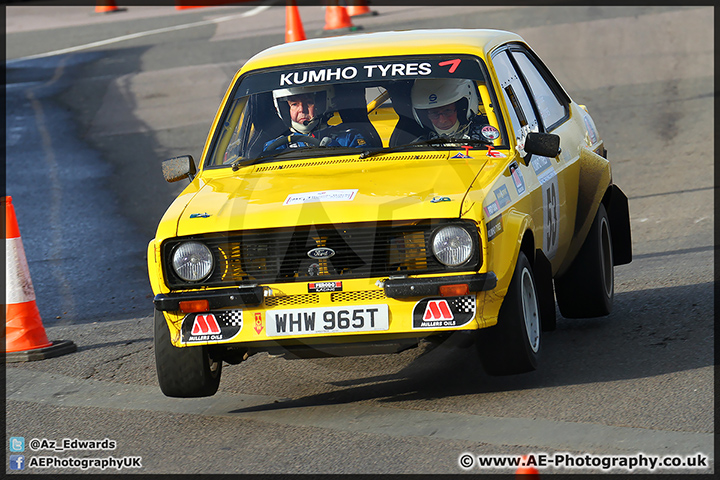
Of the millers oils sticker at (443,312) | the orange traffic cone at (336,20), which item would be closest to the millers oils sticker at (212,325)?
the millers oils sticker at (443,312)

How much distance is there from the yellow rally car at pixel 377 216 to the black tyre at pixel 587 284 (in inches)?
0.4

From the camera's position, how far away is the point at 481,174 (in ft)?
19.0

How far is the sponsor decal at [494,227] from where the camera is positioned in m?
5.39

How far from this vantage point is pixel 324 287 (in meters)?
5.44

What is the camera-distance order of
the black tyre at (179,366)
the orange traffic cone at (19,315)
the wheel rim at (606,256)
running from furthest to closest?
the orange traffic cone at (19,315) → the wheel rim at (606,256) → the black tyre at (179,366)

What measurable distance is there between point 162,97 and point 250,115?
459 inches

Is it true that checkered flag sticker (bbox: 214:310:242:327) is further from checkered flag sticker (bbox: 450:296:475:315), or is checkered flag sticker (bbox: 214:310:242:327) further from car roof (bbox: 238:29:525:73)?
car roof (bbox: 238:29:525:73)

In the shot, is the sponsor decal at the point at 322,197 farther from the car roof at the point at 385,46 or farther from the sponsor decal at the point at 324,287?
the car roof at the point at 385,46

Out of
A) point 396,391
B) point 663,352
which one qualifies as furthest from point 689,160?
point 396,391

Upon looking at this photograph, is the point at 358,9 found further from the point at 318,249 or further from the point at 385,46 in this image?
the point at 318,249

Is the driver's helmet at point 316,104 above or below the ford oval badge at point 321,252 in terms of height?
above

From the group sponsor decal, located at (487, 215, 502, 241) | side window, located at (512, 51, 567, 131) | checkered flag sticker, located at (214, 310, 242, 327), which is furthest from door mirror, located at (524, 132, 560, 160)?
checkered flag sticker, located at (214, 310, 242, 327)

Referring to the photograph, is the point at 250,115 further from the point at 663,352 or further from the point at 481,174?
the point at 663,352

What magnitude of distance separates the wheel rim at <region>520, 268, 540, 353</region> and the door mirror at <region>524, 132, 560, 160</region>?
68 cm
